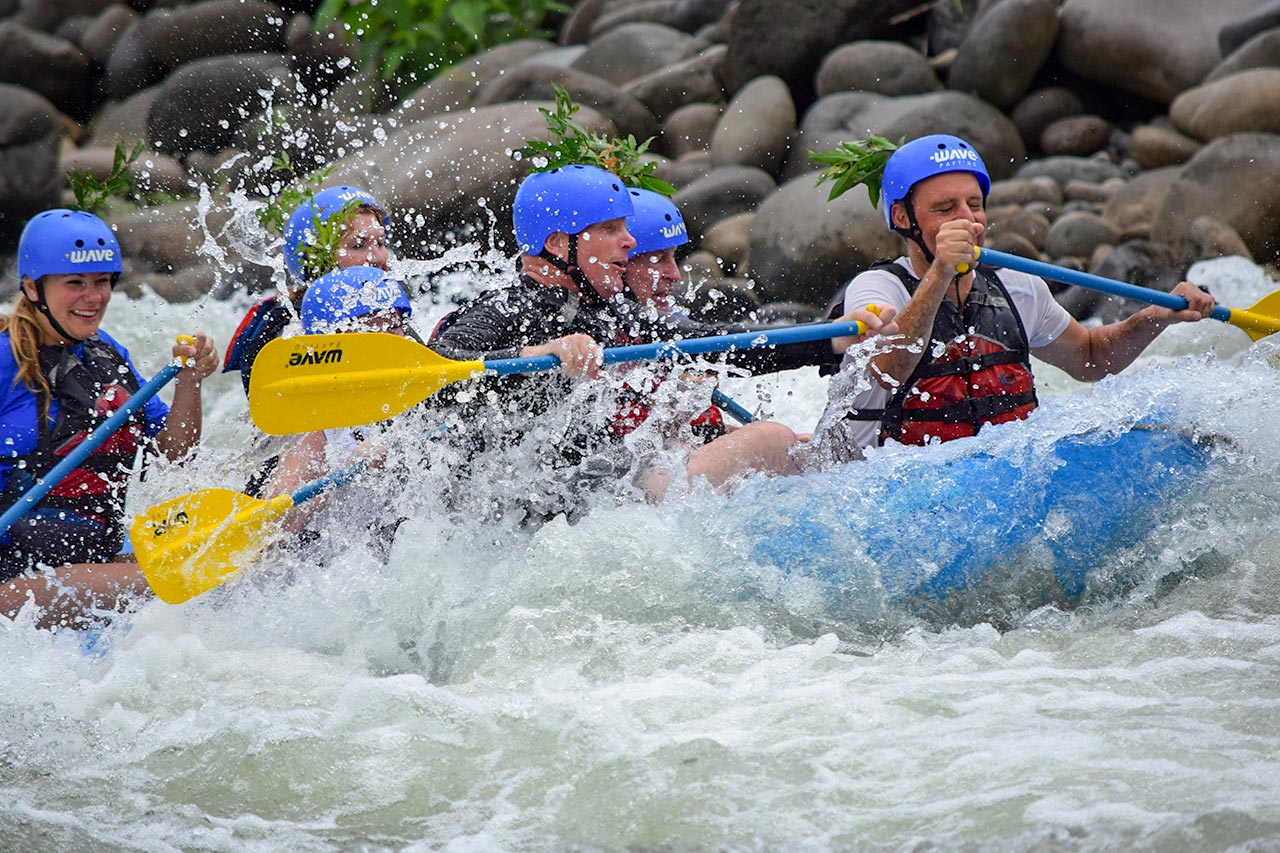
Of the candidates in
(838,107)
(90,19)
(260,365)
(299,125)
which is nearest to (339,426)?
(260,365)

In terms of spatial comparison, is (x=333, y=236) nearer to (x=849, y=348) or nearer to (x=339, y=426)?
(x=339, y=426)

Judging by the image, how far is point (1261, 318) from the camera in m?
4.98

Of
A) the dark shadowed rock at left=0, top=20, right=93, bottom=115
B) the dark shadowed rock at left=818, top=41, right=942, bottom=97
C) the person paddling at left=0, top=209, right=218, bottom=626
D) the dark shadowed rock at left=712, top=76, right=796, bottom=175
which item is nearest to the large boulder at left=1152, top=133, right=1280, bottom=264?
the dark shadowed rock at left=818, top=41, right=942, bottom=97

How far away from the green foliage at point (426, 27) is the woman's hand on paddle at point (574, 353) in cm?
1038

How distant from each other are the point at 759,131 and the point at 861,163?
6399 mm

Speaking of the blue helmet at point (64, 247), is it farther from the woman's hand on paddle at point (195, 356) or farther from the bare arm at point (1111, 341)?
the bare arm at point (1111, 341)

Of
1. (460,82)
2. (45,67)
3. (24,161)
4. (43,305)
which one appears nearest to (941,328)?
(43,305)

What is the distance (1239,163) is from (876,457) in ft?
18.3

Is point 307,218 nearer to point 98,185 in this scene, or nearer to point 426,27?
point 98,185

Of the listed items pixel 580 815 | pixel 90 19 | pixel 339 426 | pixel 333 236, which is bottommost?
pixel 580 815

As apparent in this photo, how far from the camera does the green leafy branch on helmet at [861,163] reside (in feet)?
16.7

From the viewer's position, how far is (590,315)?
188 inches

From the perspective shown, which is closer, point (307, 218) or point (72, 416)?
point (72, 416)

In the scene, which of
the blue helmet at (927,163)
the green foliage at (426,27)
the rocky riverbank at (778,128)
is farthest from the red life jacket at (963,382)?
the green foliage at (426,27)
